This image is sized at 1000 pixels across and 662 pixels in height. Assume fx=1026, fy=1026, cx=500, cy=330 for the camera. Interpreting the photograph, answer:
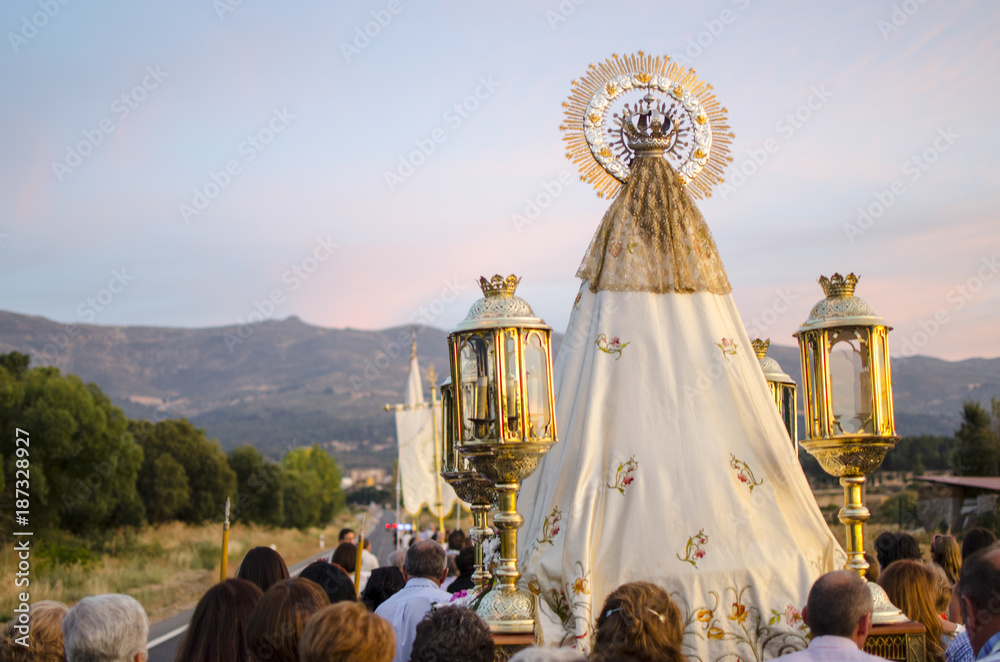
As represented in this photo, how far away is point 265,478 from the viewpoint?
5084 centimetres

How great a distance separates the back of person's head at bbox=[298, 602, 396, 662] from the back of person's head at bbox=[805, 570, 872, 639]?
1688 mm

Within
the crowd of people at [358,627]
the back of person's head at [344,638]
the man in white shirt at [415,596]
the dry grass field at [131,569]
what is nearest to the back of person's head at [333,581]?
the man in white shirt at [415,596]

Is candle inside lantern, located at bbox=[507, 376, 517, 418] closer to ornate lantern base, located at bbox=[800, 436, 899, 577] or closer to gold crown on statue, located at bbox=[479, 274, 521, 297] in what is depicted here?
gold crown on statue, located at bbox=[479, 274, 521, 297]

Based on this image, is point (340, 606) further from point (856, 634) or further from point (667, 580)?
point (667, 580)

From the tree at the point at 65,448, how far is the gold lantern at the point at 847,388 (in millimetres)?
21835

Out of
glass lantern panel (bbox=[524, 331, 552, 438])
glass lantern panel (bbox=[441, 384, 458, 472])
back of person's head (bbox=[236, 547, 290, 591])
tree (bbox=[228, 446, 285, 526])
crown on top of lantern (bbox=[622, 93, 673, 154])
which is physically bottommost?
tree (bbox=[228, 446, 285, 526])

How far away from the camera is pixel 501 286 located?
620 centimetres

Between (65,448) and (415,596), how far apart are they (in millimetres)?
23967

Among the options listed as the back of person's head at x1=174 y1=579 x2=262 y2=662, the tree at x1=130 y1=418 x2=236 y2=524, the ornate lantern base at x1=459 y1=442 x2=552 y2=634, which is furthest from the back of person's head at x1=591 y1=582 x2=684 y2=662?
the tree at x1=130 y1=418 x2=236 y2=524

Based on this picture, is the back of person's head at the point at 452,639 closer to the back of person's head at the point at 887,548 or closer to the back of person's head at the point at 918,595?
the back of person's head at the point at 918,595

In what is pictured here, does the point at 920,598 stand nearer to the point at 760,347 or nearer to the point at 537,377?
the point at 537,377

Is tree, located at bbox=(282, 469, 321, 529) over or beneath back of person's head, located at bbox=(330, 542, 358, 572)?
beneath

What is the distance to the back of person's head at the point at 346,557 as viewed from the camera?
7695 millimetres

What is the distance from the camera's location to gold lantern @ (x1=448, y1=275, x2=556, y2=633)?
231 inches
